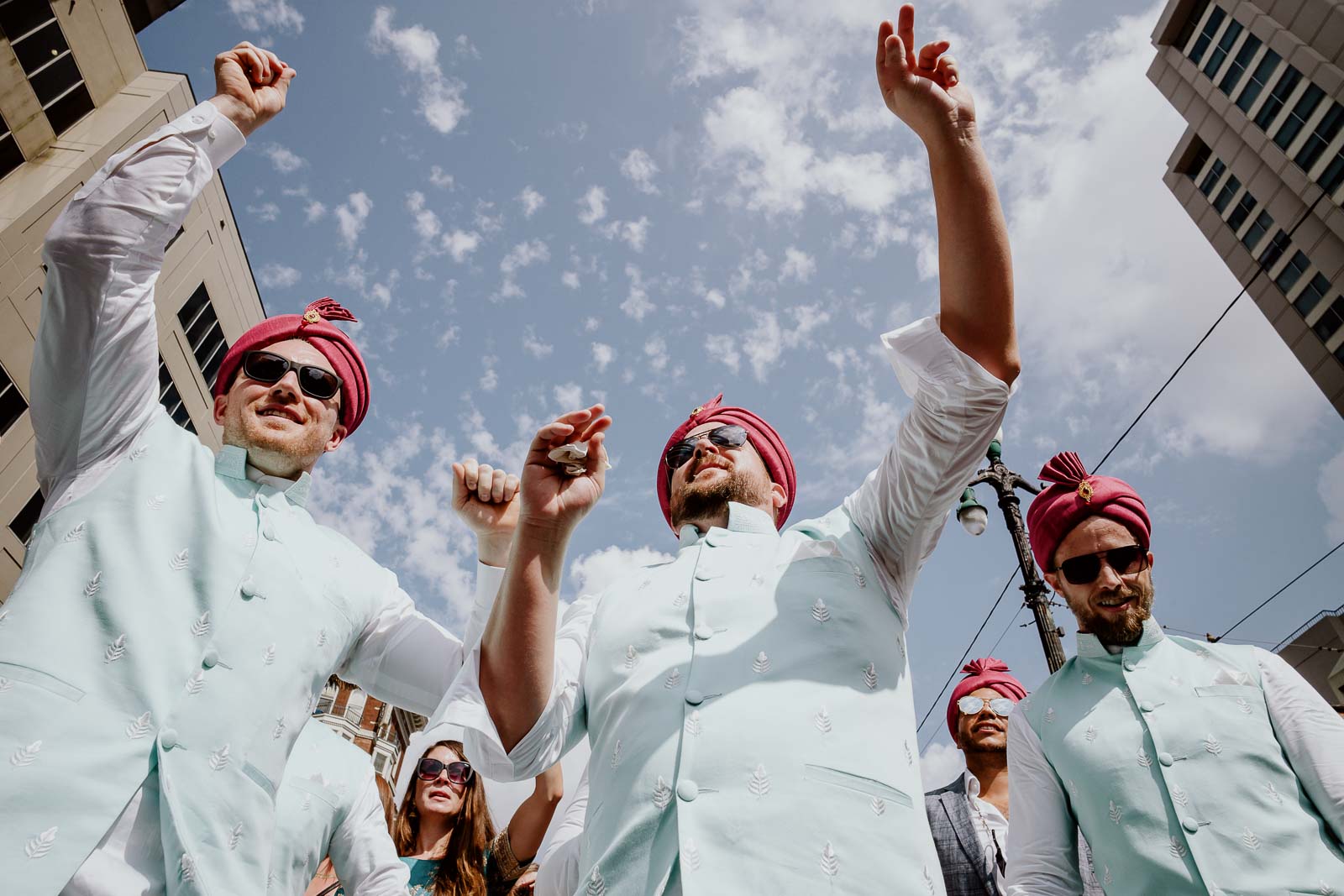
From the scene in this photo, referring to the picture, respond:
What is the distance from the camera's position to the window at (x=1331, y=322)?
23422 millimetres

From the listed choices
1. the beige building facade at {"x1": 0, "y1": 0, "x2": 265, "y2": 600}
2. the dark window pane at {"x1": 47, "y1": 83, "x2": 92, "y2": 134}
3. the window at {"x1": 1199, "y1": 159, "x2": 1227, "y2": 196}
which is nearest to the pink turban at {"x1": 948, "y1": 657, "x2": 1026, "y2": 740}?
the beige building facade at {"x1": 0, "y1": 0, "x2": 265, "y2": 600}

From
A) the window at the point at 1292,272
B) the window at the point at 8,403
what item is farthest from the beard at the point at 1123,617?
the window at the point at 1292,272

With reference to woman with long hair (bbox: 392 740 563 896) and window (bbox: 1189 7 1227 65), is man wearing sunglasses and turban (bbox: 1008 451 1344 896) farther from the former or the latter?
window (bbox: 1189 7 1227 65)

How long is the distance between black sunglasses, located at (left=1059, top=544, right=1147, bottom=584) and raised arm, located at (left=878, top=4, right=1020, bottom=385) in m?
1.61

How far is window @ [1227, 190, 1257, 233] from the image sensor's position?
27.2 meters

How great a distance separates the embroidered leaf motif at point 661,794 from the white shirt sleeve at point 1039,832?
1792mm

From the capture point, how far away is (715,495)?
8.54ft

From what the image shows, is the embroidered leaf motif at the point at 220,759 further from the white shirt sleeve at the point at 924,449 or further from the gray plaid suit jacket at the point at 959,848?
the gray plaid suit jacket at the point at 959,848

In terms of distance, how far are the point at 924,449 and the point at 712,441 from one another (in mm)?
1014

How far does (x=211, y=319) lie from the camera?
1605 centimetres

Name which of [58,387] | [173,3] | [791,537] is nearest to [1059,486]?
[791,537]

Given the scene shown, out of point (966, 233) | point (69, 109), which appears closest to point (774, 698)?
point (966, 233)

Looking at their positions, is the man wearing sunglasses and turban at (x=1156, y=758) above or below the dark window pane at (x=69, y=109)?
below

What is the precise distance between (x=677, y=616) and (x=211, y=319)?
17.5 meters
